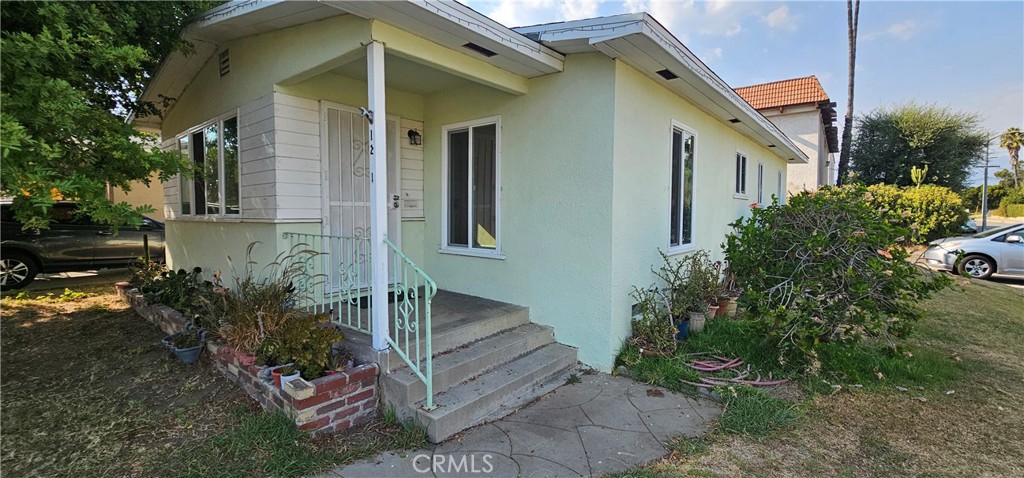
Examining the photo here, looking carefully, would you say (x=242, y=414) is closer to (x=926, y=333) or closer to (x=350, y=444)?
(x=350, y=444)

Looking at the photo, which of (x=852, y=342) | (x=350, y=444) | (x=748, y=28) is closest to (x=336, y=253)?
(x=350, y=444)

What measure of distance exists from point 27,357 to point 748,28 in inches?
379

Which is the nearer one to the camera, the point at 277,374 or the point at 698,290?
the point at 277,374

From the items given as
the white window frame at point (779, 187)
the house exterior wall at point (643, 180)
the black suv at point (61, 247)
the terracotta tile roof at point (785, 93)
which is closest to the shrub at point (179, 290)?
the black suv at point (61, 247)

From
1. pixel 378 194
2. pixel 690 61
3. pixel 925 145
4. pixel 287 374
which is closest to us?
pixel 287 374

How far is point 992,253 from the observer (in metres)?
9.60

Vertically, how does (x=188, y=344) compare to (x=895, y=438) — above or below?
above

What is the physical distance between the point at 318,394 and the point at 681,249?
4.37 metres

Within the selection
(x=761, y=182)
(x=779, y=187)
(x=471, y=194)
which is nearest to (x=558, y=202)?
(x=471, y=194)

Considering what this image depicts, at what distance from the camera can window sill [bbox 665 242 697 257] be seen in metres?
5.27

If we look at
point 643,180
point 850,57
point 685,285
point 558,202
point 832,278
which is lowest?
point 685,285

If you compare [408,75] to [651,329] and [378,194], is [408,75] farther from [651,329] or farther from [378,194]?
[651,329]

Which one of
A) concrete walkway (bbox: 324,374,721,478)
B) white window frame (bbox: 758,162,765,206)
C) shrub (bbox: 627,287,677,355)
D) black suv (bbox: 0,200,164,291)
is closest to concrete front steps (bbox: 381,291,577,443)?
concrete walkway (bbox: 324,374,721,478)

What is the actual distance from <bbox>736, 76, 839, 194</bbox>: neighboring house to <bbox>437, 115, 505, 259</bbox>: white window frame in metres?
14.4
